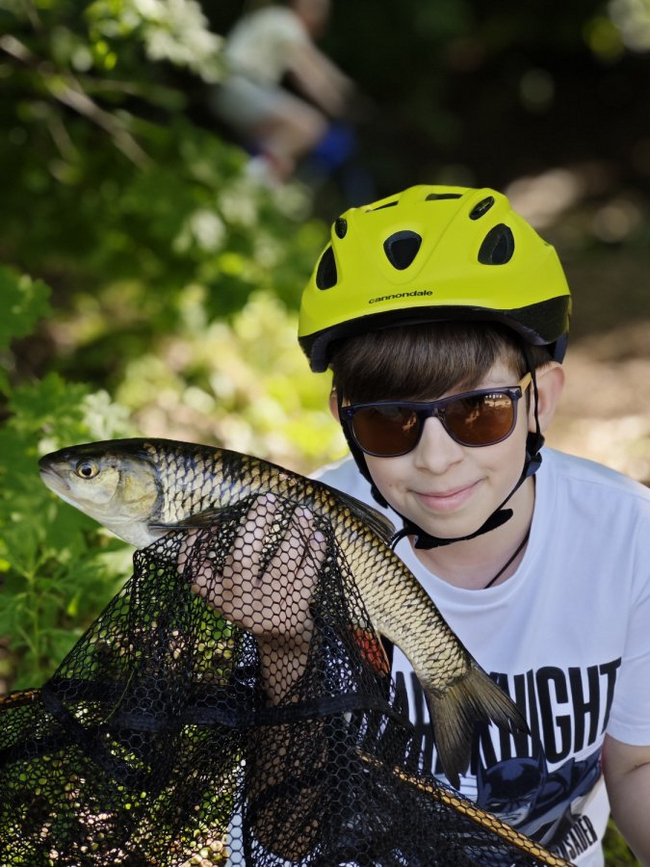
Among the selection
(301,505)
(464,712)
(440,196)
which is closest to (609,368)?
(440,196)

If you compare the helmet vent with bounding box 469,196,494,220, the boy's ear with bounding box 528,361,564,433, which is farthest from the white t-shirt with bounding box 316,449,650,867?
the helmet vent with bounding box 469,196,494,220

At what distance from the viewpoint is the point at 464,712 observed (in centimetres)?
206

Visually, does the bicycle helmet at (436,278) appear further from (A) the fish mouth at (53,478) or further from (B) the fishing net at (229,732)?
(A) the fish mouth at (53,478)

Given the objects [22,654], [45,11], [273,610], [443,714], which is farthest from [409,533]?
[45,11]

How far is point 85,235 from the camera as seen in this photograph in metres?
5.45

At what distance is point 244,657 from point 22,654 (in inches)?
80.0

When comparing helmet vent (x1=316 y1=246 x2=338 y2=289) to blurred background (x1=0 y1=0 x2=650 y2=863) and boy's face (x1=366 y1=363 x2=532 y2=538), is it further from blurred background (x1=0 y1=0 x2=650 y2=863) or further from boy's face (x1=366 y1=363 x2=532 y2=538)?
blurred background (x1=0 y1=0 x2=650 y2=863)

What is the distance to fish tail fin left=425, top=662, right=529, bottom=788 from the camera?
2035 mm

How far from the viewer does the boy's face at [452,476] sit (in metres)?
2.15

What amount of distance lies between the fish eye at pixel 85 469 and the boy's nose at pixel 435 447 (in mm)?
697

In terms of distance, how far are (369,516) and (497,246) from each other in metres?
0.80

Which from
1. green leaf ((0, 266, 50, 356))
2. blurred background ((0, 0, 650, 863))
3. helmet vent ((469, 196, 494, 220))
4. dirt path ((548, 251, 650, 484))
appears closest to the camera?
helmet vent ((469, 196, 494, 220))

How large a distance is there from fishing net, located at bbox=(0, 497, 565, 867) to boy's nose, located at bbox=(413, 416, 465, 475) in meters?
0.40

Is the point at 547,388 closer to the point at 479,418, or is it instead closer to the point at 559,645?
the point at 479,418
